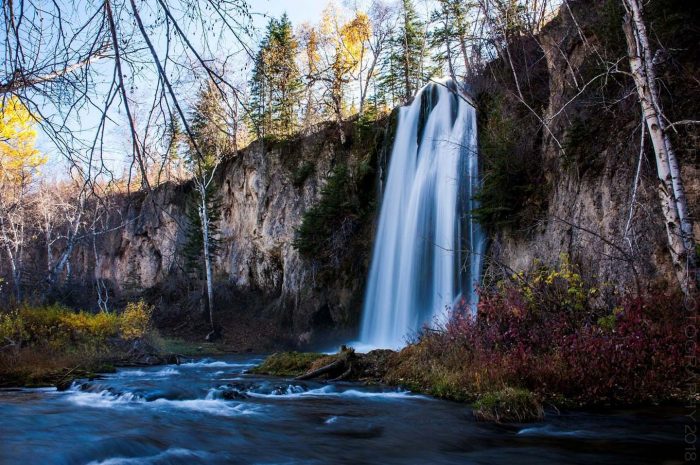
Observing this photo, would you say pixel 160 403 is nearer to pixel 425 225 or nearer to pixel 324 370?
pixel 324 370

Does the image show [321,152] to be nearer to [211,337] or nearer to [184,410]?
[211,337]

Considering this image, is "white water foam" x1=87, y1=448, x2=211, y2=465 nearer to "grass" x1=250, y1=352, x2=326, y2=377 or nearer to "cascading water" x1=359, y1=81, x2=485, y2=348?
"grass" x1=250, y1=352, x2=326, y2=377

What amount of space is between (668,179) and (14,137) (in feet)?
37.3

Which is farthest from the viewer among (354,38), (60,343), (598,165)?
(354,38)

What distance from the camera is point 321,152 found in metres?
28.2

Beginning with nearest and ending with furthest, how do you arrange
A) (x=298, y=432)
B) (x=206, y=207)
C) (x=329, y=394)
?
1. (x=298, y=432)
2. (x=329, y=394)
3. (x=206, y=207)

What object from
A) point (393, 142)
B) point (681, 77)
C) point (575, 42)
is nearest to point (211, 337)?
point (393, 142)

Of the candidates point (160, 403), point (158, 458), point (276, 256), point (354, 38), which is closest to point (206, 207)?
point (276, 256)

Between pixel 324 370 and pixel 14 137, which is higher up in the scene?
pixel 14 137

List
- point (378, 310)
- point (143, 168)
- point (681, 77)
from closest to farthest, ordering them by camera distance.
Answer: point (143, 168) < point (681, 77) < point (378, 310)

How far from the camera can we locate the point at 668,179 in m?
8.11

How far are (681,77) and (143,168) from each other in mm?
11727

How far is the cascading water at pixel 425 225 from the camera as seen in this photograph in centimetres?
1800

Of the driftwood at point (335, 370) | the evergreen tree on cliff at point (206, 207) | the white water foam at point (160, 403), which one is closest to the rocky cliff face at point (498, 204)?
the evergreen tree on cliff at point (206, 207)
